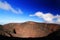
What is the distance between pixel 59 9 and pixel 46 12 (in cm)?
32

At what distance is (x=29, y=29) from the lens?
4.49m

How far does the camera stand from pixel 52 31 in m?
4.50

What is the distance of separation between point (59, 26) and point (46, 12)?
45 cm

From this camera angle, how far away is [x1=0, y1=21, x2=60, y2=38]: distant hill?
4.47 m

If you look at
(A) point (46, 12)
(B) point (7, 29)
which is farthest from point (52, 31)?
(B) point (7, 29)

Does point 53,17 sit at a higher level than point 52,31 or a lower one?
higher

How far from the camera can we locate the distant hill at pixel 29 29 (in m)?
4.47

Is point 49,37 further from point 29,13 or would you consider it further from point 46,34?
point 29,13

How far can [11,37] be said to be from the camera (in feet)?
14.6

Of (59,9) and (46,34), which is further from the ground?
(59,9)

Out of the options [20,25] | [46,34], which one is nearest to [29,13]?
[20,25]

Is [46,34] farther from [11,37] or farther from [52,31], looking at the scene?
[11,37]

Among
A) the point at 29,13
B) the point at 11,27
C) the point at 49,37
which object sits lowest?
the point at 49,37

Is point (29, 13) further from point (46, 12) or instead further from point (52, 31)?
point (52, 31)
